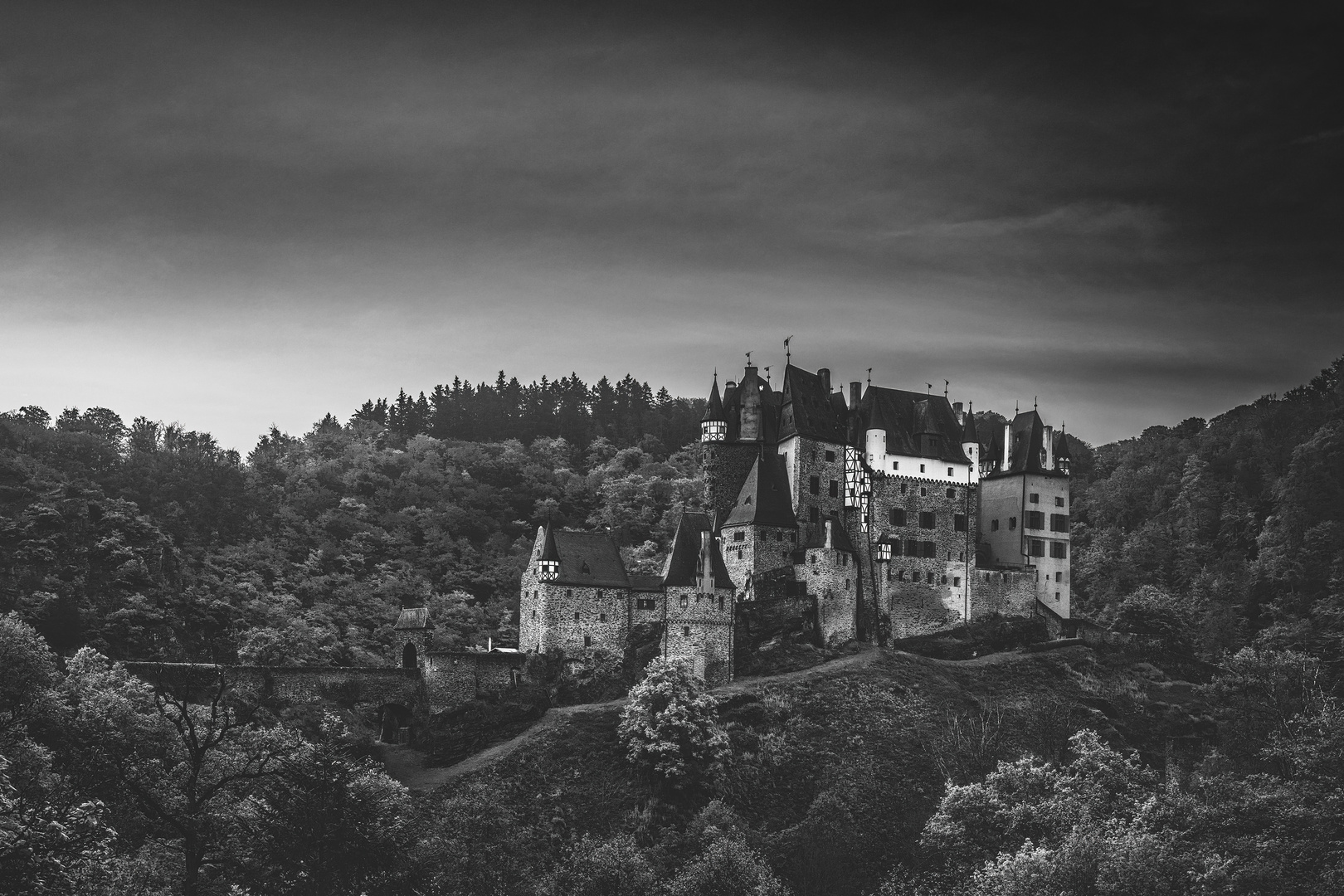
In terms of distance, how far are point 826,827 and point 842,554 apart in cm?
1567

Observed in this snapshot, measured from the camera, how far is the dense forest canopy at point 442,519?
79.2 m

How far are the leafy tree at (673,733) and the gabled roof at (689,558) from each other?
7.02m

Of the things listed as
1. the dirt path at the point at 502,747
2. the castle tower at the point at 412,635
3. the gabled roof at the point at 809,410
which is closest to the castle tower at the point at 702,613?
the dirt path at the point at 502,747

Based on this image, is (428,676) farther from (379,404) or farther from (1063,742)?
(379,404)

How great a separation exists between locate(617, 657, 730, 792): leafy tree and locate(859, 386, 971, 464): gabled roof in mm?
19227

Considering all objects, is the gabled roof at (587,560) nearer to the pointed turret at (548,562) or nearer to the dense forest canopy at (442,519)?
the pointed turret at (548,562)

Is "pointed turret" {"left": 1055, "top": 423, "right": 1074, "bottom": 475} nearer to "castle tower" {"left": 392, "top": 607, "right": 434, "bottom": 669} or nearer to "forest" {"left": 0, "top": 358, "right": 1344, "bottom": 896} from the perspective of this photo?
"forest" {"left": 0, "top": 358, "right": 1344, "bottom": 896}

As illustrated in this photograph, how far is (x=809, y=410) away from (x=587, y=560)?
1429 centimetres

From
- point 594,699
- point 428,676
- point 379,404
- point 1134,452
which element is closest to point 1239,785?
point 594,699

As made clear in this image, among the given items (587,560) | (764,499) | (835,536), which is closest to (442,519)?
(587,560)

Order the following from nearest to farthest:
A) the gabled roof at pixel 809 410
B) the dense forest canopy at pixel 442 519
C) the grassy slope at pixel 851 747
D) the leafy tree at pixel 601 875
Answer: the leafy tree at pixel 601 875
the grassy slope at pixel 851 747
the gabled roof at pixel 809 410
the dense forest canopy at pixel 442 519

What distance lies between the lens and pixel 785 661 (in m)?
69.8

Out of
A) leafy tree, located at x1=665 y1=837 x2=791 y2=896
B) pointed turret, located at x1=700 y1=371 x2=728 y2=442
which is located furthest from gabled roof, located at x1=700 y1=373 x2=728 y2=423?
leafy tree, located at x1=665 y1=837 x2=791 y2=896

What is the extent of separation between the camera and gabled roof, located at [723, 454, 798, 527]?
71.9 meters
